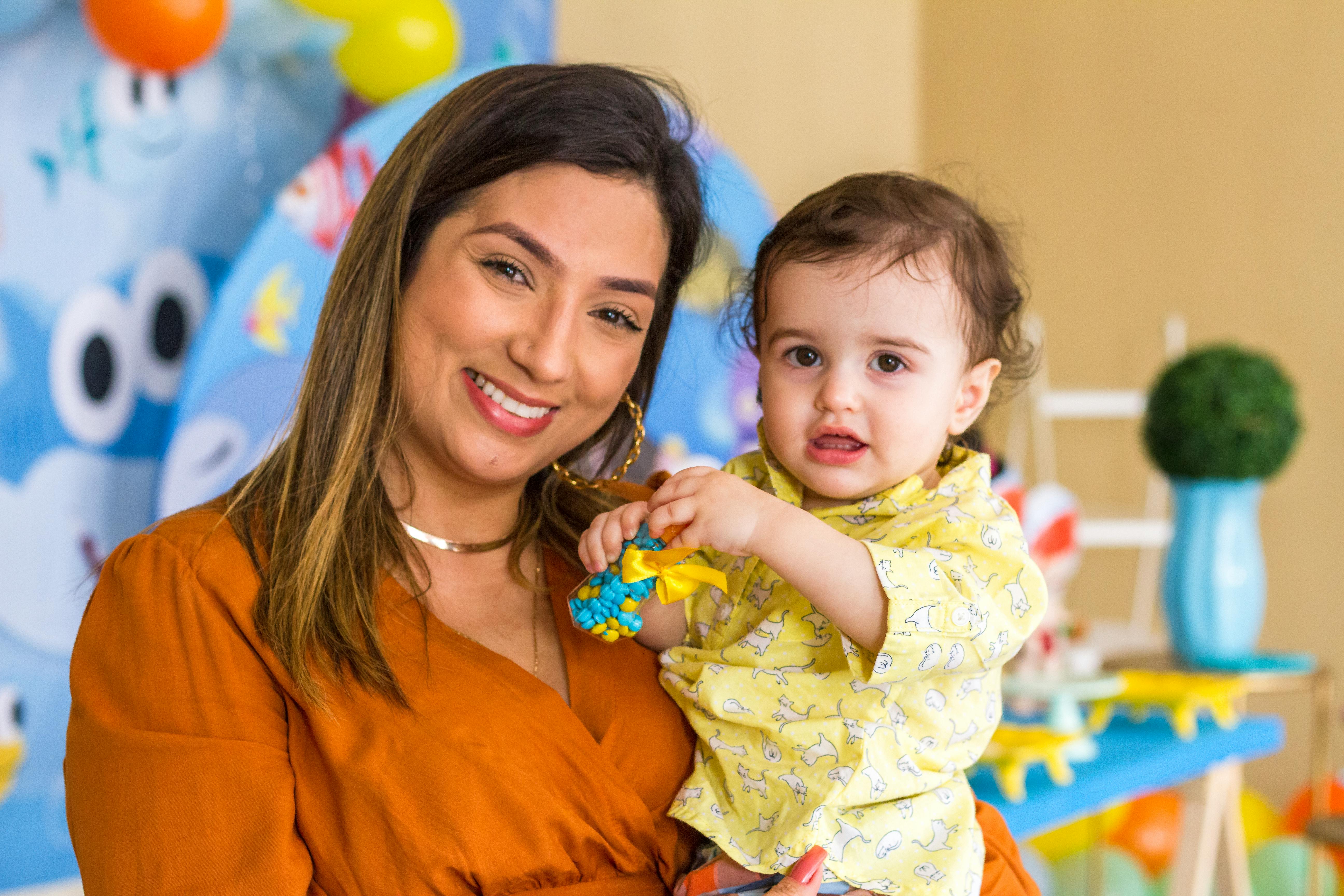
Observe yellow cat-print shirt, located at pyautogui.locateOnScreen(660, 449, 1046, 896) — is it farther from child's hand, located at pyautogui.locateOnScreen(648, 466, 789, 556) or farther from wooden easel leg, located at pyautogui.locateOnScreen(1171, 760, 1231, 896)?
wooden easel leg, located at pyautogui.locateOnScreen(1171, 760, 1231, 896)

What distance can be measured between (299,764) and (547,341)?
1.62 ft

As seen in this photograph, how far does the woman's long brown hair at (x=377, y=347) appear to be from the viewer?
1.24 metres

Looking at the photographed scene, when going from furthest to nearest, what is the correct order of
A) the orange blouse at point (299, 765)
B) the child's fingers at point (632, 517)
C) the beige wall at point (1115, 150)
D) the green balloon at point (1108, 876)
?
1. the beige wall at point (1115, 150)
2. the green balloon at point (1108, 876)
3. the child's fingers at point (632, 517)
4. the orange blouse at point (299, 765)

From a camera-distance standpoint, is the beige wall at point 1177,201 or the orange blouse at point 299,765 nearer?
the orange blouse at point 299,765

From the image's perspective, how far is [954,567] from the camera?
1189 millimetres

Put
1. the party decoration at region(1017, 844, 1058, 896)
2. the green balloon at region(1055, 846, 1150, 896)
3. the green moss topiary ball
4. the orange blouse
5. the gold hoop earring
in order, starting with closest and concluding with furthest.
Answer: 1. the orange blouse
2. the gold hoop earring
3. the green moss topiary ball
4. the party decoration at region(1017, 844, 1058, 896)
5. the green balloon at region(1055, 846, 1150, 896)

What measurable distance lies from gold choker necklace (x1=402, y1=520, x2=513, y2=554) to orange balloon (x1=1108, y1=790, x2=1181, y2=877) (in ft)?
8.68

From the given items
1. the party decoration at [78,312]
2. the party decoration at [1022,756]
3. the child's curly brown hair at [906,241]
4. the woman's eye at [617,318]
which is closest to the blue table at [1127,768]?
the party decoration at [1022,756]

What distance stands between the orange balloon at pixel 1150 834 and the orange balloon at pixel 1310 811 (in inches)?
13.5

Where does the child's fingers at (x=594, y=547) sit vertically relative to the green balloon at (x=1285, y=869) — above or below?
above

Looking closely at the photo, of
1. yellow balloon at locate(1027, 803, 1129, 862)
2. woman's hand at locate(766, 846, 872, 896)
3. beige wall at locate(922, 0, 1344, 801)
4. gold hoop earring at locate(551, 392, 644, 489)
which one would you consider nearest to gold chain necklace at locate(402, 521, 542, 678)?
gold hoop earring at locate(551, 392, 644, 489)

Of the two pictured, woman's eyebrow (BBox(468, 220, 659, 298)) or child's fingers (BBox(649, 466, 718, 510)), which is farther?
woman's eyebrow (BBox(468, 220, 659, 298))

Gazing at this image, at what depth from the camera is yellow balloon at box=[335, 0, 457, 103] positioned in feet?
9.37

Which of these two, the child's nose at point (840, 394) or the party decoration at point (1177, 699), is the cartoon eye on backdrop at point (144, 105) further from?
the party decoration at point (1177, 699)
